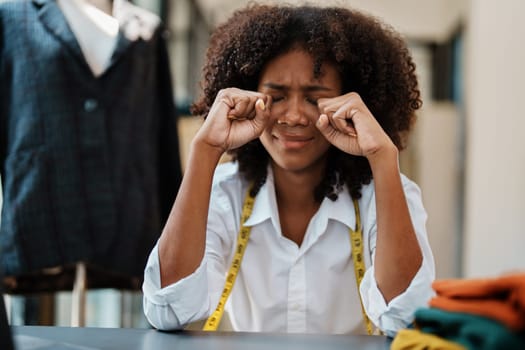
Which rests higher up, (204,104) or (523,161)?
(204,104)

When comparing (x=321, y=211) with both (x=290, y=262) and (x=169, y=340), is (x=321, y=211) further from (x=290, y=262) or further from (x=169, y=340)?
(x=169, y=340)

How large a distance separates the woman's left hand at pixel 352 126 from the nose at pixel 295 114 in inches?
1.9

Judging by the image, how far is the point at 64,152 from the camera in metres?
1.92

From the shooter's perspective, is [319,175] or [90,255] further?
[90,255]

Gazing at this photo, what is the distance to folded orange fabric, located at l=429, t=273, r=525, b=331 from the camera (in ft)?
2.19

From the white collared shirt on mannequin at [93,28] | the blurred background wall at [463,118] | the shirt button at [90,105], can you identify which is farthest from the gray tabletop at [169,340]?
the white collared shirt on mannequin at [93,28]

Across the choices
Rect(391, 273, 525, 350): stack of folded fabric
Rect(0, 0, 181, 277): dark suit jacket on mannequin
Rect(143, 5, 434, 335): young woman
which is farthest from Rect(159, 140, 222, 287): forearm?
Rect(0, 0, 181, 277): dark suit jacket on mannequin

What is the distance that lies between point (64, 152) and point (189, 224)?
0.80 m

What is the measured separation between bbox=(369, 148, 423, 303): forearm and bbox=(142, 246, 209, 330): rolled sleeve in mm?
322

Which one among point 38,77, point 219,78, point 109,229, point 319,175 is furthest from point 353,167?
point 38,77

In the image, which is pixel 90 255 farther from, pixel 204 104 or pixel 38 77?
pixel 204 104

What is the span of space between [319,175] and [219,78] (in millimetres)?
314

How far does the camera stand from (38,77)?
6.23 feet

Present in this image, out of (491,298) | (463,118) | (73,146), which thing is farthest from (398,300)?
(463,118)
